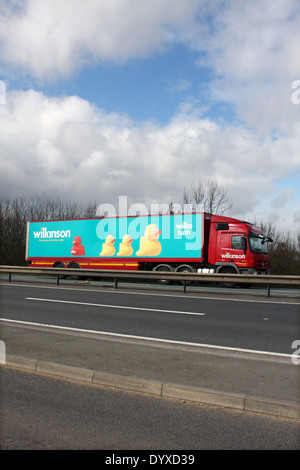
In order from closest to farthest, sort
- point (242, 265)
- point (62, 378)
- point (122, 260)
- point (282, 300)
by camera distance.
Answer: point (62, 378) → point (282, 300) → point (242, 265) → point (122, 260)

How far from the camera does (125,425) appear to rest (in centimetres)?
408

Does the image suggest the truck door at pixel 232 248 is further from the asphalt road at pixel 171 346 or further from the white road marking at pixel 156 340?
the white road marking at pixel 156 340

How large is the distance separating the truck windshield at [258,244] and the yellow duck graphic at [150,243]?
4933 millimetres

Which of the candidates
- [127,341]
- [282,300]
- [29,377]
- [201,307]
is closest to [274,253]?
[282,300]

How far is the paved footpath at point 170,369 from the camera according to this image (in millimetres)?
4637

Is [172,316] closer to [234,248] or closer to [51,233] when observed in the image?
[234,248]

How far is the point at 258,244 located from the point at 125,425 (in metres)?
18.6

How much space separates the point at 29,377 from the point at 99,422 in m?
1.93

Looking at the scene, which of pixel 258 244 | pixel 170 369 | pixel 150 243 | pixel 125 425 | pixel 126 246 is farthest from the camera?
pixel 126 246

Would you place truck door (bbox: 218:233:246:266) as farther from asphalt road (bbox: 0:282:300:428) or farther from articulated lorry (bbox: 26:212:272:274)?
asphalt road (bbox: 0:282:300:428)

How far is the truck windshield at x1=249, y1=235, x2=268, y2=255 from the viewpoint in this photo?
20992mm

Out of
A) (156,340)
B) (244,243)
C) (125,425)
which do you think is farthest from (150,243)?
(125,425)
